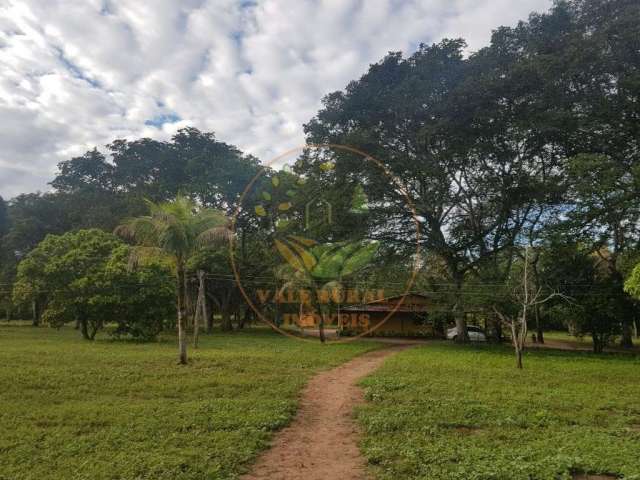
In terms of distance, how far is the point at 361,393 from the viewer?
9.48m

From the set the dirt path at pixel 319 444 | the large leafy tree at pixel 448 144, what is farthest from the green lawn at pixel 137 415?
the large leafy tree at pixel 448 144

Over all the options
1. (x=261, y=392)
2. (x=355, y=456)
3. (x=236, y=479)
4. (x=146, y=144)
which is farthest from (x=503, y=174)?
(x=146, y=144)

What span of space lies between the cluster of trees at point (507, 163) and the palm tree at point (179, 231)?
3810 mm

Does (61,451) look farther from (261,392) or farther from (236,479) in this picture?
(261,392)

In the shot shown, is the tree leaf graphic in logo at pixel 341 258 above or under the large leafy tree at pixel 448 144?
under

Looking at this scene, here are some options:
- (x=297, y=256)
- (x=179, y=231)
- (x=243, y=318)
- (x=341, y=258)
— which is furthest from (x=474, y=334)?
(x=179, y=231)

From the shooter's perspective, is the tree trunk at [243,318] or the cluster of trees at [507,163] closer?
the cluster of trees at [507,163]

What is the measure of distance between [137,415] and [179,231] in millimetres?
6110

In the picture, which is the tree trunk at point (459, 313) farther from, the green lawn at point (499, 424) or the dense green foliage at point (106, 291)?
the dense green foliage at point (106, 291)

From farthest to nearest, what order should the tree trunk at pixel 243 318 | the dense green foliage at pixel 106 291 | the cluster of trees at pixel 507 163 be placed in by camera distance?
the tree trunk at pixel 243 318 < the dense green foliage at pixel 106 291 < the cluster of trees at pixel 507 163

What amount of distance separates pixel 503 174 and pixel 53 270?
21129mm

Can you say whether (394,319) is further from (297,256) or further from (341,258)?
(297,256)

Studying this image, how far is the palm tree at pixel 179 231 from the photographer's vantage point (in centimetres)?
1243

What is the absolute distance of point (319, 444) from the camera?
6.27 m
